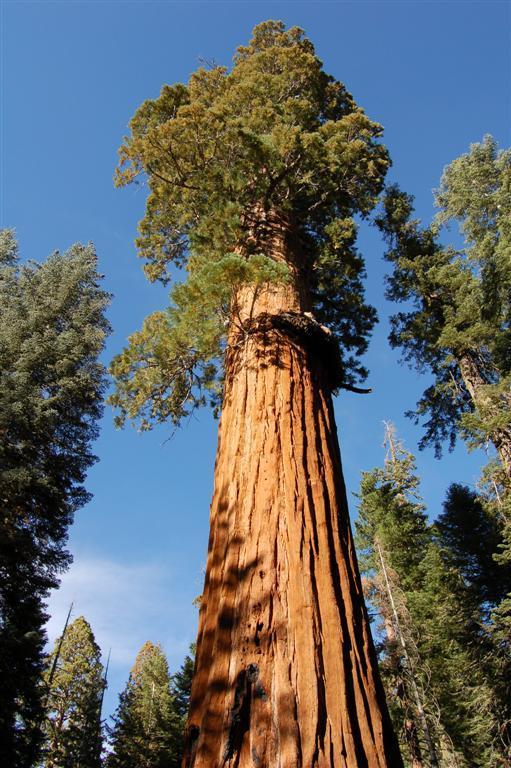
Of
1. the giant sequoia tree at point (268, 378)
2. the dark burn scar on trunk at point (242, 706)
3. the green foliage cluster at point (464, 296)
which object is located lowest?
the dark burn scar on trunk at point (242, 706)

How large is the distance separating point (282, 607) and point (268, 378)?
6.56 feet

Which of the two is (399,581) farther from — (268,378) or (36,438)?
(268,378)

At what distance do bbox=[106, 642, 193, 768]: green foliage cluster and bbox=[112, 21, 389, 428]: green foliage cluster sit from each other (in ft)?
68.4

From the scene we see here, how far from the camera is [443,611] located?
1492 centimetres

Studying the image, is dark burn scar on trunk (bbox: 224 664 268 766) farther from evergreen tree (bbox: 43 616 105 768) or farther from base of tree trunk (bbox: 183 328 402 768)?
evergreen tree (bbox: 43 616 105 768)

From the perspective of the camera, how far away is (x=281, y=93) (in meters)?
9.89

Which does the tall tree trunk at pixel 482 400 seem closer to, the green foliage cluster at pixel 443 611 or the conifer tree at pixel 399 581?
the green foliage cluster at pixel 443 611

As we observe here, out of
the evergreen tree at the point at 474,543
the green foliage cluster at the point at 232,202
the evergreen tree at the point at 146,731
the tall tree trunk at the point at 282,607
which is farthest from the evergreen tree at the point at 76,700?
the tall tree trunk at the point at 282,607

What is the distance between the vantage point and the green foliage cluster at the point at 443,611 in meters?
11.9

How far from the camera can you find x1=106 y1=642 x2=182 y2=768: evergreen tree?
21.1 m

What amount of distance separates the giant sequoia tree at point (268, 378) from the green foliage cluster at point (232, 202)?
0.03m

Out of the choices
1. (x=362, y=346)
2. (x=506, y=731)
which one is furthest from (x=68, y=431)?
(x=506, y=731)

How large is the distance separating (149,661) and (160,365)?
32.3 meters

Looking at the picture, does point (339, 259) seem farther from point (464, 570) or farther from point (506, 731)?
point (464, 570)
